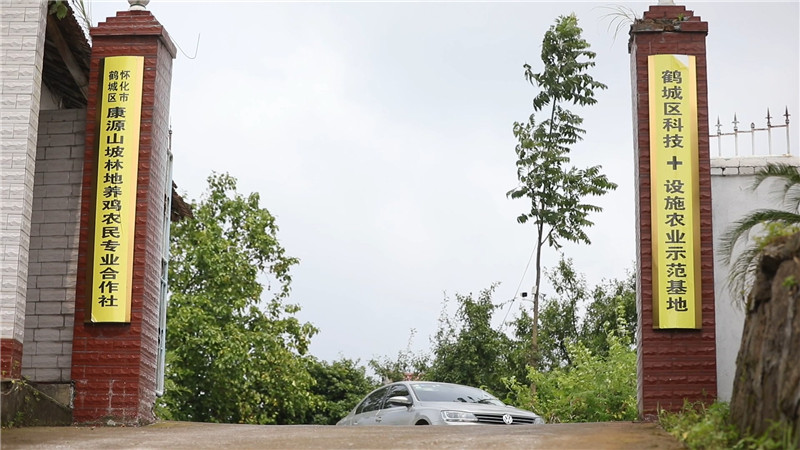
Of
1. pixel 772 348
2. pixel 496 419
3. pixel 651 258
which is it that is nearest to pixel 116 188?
pixel 496 419

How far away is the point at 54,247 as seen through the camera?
15117 millimetres

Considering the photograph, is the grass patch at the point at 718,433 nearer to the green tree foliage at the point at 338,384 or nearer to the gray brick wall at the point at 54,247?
the gray brick wall at the point at 54,247

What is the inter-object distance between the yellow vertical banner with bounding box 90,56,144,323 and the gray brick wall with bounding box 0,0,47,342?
110 centimetres

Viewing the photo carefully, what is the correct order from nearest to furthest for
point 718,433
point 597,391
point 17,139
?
1. point 718,433
2. point 17,139
3. point 597,391

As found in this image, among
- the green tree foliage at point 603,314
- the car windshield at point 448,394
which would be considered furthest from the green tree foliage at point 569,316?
the car windshield at point 448,394

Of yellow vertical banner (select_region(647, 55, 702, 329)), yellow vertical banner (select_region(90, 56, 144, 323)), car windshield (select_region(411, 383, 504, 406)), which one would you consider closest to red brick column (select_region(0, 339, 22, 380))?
yellow vertical banner (select_region(90, 56, 144, 323))

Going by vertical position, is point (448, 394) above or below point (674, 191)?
below

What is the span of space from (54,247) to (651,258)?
771cm

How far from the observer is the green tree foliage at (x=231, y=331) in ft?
98.7

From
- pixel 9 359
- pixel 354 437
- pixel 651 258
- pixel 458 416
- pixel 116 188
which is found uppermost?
pixel 116 188

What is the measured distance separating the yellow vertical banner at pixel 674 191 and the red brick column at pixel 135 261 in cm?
623

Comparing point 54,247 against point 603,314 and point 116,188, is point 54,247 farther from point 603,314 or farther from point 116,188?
point 603,314

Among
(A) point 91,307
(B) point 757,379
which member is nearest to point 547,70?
(A) point 91,307

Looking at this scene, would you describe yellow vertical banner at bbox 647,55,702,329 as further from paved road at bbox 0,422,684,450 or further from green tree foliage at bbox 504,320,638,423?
green tree foliage at bbox 504,320,638,423
